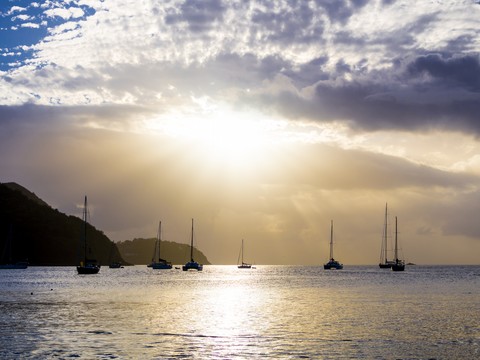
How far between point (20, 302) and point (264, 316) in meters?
35.0

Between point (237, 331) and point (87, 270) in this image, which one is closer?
point (237, 331)

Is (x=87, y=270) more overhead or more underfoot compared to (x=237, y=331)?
more overhead

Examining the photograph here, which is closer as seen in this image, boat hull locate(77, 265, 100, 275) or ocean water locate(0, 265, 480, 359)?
ocean water locate(0, 265, 480, 359)

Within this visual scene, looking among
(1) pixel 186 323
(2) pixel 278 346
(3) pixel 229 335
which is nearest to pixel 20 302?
(1) pixel 186 323

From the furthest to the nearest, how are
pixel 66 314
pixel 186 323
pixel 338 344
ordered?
pixel 66 314 → pixel 186 323 → pixel 338 344

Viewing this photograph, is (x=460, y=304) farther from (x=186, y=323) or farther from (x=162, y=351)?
(x=162, y=351)

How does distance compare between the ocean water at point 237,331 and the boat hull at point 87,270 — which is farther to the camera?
the boat hull at point 87,270

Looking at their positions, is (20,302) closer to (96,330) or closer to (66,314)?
(66,314)

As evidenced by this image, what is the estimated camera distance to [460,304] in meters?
81.4

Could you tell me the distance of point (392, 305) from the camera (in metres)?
79.2

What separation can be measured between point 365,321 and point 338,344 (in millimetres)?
16008

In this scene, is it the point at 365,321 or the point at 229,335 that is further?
the point at 365,321

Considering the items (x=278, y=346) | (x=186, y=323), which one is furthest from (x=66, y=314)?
(x=278, y=346)

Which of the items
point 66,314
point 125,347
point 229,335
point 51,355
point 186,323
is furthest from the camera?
point 66,314
